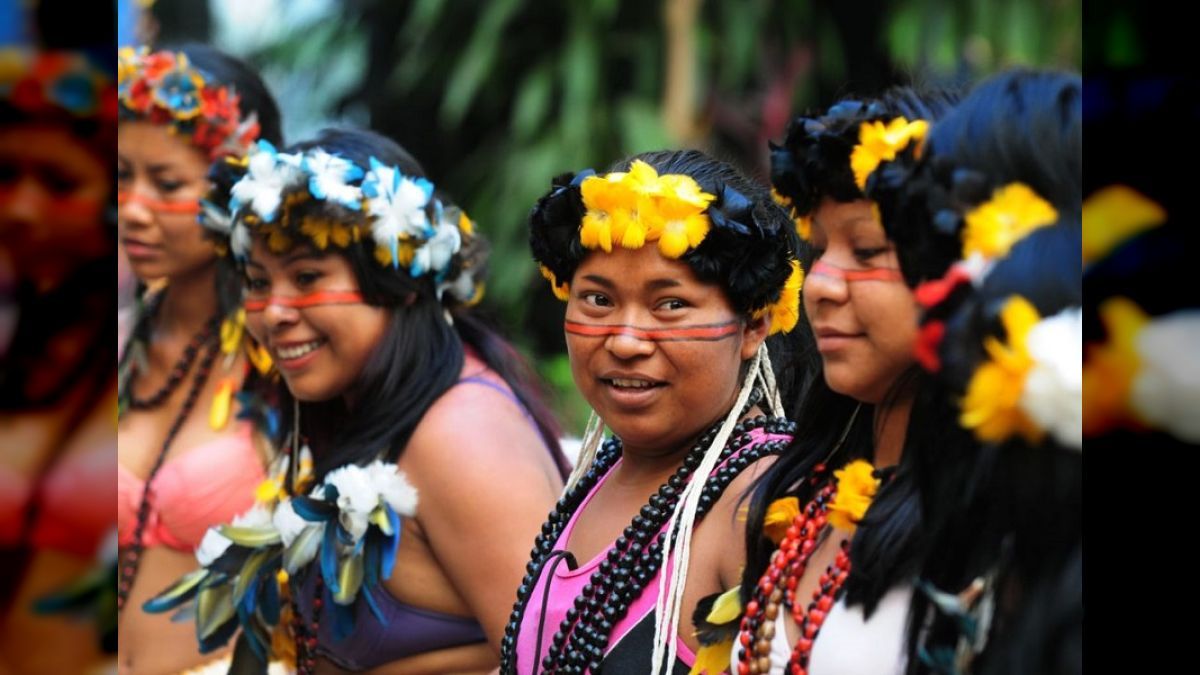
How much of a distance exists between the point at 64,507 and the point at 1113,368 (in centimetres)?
88

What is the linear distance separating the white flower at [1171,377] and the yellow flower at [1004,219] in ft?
0.84

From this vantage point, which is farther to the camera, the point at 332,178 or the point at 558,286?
the point at 332,178

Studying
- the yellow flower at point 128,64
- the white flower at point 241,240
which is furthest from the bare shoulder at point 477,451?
the yellow flower at point 128,64

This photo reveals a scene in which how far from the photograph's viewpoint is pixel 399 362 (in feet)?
10.2

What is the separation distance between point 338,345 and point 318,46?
458 centimetres

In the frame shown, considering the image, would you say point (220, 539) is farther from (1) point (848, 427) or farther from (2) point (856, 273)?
(2) point (856, 273)

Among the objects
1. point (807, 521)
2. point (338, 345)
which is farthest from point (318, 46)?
point (807, 521)

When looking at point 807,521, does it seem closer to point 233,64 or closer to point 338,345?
point 338,345

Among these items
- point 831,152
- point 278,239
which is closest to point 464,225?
point 278,239

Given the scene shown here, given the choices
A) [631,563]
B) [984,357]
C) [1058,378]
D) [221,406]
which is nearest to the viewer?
[1058,378]

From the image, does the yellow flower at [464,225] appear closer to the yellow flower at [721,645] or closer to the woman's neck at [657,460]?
the woman's neck at [657,460]

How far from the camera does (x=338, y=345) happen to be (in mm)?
3090

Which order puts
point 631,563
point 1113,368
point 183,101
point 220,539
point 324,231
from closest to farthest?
point 1113,368, point 631,563, point 324,231, point 220,539, point 183,101

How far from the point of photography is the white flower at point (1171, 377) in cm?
118
